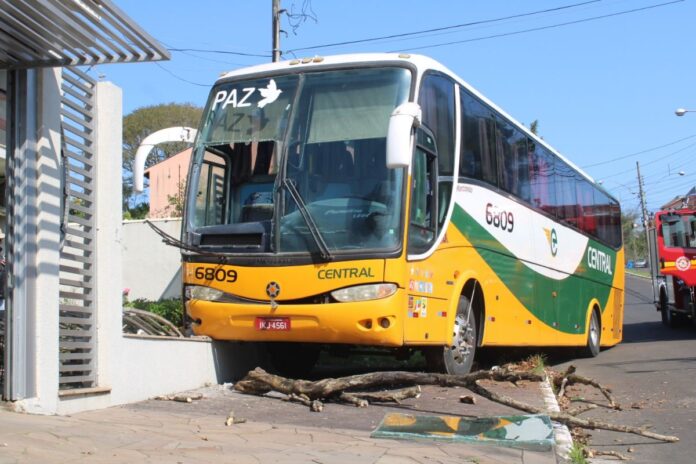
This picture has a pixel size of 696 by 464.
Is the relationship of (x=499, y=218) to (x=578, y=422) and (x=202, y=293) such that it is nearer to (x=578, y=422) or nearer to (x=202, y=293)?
(x=202, y=293)

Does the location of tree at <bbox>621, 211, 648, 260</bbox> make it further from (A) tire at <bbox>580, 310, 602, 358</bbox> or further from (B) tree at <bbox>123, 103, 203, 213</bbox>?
(A) tire at <bbox>580, 310, 602, 358</bbox>

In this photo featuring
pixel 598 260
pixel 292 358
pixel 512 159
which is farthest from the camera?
pixel 598 260

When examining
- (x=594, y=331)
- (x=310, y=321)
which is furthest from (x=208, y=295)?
(x=594, y=331)

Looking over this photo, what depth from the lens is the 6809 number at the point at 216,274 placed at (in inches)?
356

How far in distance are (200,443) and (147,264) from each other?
15.1 meters

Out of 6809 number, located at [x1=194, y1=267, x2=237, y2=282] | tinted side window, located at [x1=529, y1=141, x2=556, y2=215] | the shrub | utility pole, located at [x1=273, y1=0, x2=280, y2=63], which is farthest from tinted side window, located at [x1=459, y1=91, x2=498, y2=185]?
utility pole, located at [x1=273, y1=0, x2=280, y2=63]

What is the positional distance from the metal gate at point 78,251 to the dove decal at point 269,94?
221 cm

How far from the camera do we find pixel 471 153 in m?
10.8

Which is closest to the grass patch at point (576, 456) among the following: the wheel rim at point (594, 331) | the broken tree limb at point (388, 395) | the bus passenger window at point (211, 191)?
the broken tree limb at point (388, 395)

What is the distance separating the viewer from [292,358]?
35.5 ft

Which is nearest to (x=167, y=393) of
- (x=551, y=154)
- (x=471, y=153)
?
(x=471, y=153)

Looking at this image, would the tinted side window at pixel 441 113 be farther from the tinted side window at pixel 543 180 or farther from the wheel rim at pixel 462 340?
the tinted side window at pixel 543 180

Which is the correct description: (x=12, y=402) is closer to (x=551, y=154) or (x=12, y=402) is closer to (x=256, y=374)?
(x=256, y=374)

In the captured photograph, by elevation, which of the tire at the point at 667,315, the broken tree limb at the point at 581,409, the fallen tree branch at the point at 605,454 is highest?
the tire at the point at 667,315
